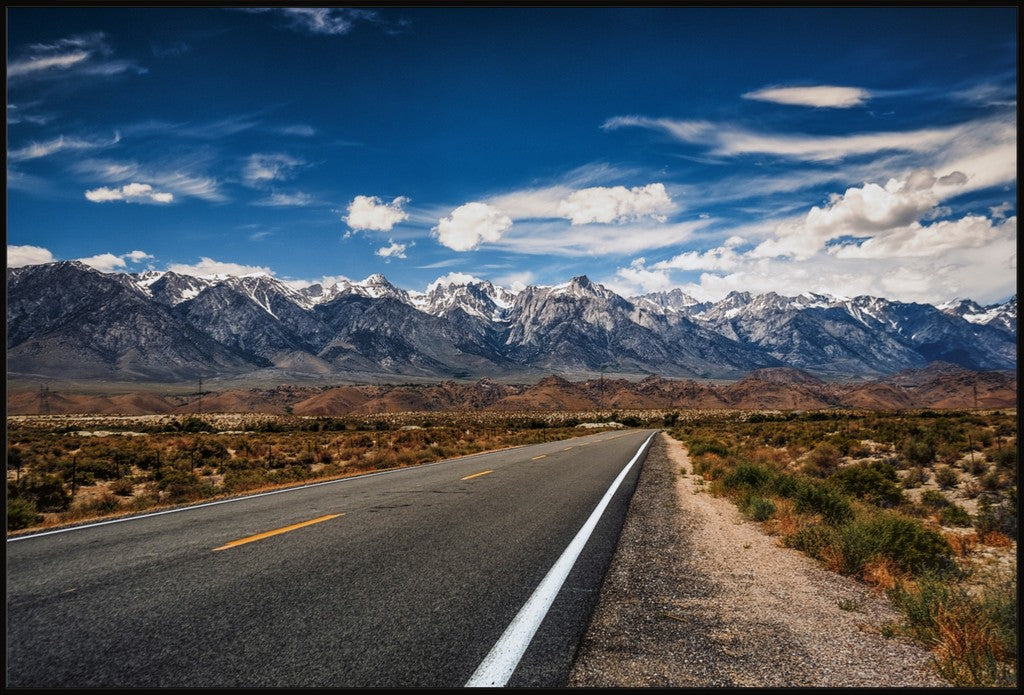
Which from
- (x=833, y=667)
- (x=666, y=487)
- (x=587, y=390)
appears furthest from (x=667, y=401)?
(x=833, y=667)

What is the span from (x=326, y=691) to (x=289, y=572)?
2646 mm

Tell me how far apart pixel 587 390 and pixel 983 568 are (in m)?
181

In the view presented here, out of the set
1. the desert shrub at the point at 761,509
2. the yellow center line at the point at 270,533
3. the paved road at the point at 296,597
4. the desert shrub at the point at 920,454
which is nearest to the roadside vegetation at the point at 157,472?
the paved road at the point at 296,597

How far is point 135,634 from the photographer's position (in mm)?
4188

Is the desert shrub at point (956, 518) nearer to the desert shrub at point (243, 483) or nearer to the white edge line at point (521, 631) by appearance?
the white edge line at point (521, 631)

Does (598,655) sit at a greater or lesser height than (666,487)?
greater

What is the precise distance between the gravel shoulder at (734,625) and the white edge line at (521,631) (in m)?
0.43

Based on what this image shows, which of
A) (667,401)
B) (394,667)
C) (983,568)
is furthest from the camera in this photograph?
(667,401)

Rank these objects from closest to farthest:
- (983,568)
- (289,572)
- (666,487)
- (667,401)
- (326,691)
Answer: (326,691) < (289,572) < (983,568) < (666,487) < (667,401)

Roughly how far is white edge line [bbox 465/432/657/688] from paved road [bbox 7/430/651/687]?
0.23 ft

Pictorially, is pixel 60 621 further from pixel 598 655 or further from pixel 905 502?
pixel 905 502

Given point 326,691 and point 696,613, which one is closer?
point 326,691

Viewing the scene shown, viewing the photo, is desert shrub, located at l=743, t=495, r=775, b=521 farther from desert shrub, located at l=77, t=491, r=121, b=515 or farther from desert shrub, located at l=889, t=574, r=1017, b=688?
desert shrub, located at l=77, t=491, r=121, b=515

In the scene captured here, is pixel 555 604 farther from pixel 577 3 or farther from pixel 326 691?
pixel 577 3
